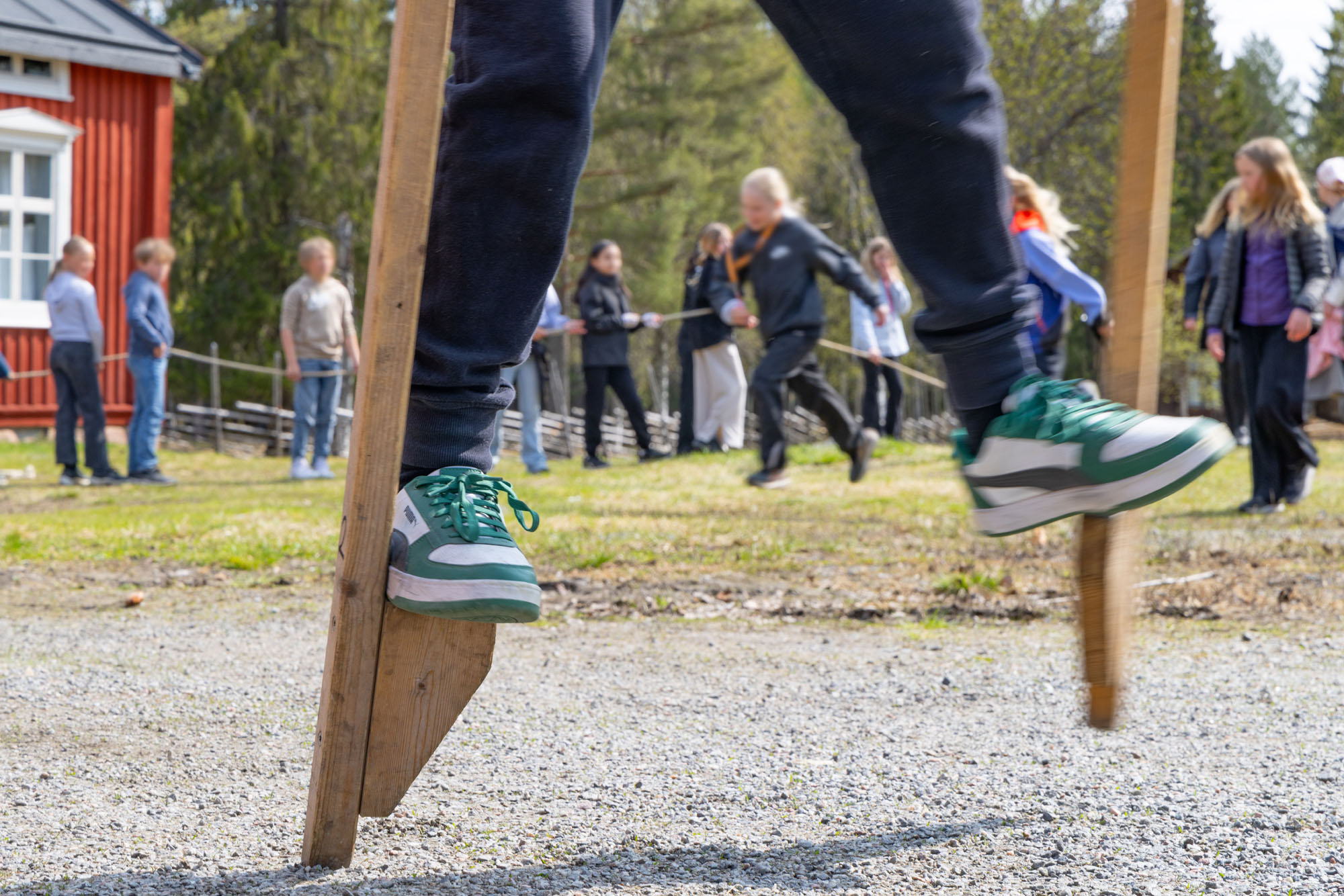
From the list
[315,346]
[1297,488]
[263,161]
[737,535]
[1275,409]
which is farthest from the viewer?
[263,161]

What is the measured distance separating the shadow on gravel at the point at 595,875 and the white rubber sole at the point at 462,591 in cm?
35

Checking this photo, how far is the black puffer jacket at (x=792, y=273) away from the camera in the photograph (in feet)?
33.3

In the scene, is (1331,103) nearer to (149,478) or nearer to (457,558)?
(149,478)

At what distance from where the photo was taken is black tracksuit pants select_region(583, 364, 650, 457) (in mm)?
13281

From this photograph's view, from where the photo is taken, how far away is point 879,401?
15.7 metres

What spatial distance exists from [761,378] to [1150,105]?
838cm

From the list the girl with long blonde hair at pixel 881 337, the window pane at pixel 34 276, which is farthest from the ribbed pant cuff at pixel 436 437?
the window pane at pixel 34 276

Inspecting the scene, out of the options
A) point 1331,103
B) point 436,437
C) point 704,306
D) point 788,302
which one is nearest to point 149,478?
point 788,302

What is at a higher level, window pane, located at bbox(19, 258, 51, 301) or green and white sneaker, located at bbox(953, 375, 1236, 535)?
window pane, located at bbox(19, 258, 51, 301)

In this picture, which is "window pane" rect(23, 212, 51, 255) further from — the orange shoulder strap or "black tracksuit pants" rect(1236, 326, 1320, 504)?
"black tracksuit pants" rect(1236, 326, 1320, 504)

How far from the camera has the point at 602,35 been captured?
191cm

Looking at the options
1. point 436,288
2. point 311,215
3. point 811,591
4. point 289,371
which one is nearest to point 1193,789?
point 436,288

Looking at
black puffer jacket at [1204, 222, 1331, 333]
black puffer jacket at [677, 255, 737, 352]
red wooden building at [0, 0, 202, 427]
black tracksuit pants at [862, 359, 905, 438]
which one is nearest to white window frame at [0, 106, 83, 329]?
red wooden building at [0, 0, 202, 427]

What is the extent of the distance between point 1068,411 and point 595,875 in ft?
2.74
